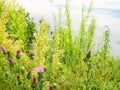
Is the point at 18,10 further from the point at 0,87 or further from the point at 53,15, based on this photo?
the point at 0,87

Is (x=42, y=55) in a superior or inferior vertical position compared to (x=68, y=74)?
superior

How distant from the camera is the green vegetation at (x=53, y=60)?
15.3ft

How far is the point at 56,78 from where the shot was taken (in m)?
5.37

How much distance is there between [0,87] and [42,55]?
0.61m

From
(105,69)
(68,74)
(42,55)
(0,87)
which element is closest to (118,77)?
(105,69)

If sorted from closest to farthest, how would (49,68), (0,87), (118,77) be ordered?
(0,87)
(49,68)
(118,77)

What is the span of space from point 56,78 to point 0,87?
0.77 meters

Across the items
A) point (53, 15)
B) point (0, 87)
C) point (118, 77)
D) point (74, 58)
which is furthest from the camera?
point (53, 15)

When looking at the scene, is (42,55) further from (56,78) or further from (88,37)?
(88,37)

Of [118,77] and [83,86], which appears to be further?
[118,77]

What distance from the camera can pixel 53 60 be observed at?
5125 mm

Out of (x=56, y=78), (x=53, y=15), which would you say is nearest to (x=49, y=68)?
(x=56, y=78)

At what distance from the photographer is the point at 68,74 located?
5473 millimetres

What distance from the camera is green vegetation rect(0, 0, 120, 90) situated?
183 inches
